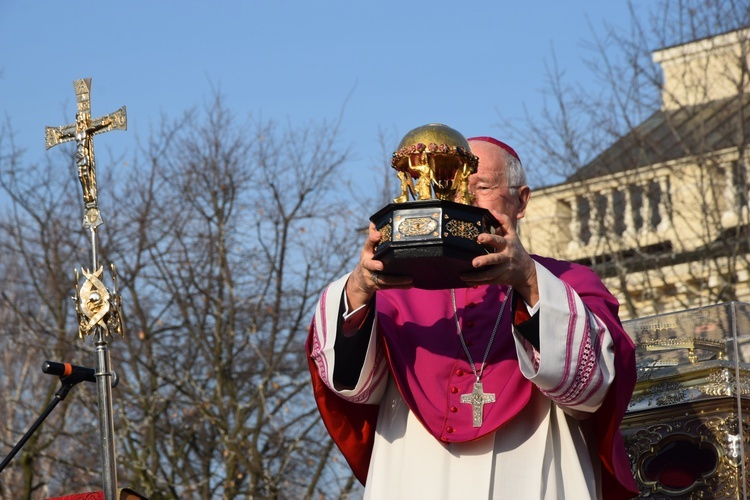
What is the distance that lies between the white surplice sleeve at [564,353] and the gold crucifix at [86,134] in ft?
7.68

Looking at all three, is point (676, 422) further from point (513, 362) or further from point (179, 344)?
point (179, 344)

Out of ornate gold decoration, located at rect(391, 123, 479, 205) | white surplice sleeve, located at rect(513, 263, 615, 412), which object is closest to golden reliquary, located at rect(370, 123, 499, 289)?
ornate gold decoration, located at rect(391, 123, 479, 205)

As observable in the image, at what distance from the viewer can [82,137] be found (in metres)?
6.83

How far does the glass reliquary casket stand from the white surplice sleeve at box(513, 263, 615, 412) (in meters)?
1.47

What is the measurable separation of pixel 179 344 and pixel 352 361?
1388 cm

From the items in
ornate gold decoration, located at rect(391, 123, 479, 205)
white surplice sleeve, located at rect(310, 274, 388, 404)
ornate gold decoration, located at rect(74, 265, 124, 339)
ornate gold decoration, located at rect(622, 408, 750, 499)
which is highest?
ornate gold decoration, located at rect(391, 123, 479, 205)

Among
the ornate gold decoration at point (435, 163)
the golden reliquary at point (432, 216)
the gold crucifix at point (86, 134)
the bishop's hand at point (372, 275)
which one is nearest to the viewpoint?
the golden reliquary at point (432, 216)

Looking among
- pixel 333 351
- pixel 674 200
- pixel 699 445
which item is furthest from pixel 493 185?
pixel 674 200

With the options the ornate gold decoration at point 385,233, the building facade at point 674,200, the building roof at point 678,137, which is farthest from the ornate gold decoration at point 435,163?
the building roof at point 678,137

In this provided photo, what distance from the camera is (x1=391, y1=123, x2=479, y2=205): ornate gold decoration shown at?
5.11 metres

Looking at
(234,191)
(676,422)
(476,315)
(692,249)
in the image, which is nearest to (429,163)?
(476,315)

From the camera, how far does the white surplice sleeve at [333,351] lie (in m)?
5.39

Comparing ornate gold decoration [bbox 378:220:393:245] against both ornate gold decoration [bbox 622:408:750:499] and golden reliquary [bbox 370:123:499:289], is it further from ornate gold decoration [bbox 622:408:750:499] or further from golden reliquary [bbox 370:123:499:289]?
ornate gold decoration [bbox 622:408:750:499]

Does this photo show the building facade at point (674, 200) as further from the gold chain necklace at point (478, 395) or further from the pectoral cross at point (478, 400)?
the pectoral cross at point (478, 400)
